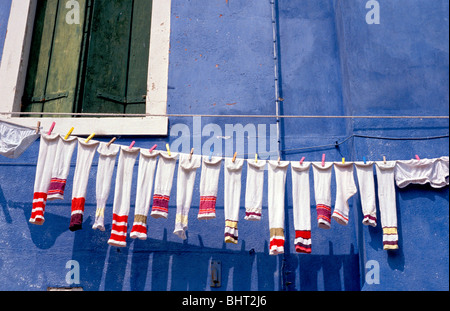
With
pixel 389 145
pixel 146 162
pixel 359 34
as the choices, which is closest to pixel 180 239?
pixel 146 162

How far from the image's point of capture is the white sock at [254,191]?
18.6ft

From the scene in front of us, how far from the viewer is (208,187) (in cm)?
573

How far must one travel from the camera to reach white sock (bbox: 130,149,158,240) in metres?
5.61

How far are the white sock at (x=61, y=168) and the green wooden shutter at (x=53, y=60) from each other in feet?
3.52

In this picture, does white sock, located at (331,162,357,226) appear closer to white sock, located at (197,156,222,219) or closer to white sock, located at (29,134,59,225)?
white sock, located at (197,156,222,219)

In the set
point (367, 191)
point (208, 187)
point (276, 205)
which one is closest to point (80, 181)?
point (208, 187)

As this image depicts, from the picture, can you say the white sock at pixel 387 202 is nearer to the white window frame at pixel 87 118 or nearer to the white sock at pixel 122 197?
the white window frame at pixel 87 118

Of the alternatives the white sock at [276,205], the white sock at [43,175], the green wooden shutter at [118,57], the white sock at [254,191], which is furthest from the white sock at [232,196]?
the white sock at [43,175]

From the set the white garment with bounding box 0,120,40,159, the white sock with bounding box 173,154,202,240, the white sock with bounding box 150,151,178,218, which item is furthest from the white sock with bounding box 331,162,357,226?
the white garment with bounding box 0,120,40,159

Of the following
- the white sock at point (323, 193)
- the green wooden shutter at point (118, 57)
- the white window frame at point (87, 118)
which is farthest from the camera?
the green wooden shutter at point (118, 57)

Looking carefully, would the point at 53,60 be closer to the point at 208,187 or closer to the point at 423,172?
the point at 208,187

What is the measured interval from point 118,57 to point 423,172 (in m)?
3.89

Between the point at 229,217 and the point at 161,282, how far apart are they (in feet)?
3.52

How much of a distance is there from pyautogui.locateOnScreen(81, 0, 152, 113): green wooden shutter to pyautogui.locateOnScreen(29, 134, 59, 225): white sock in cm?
112
